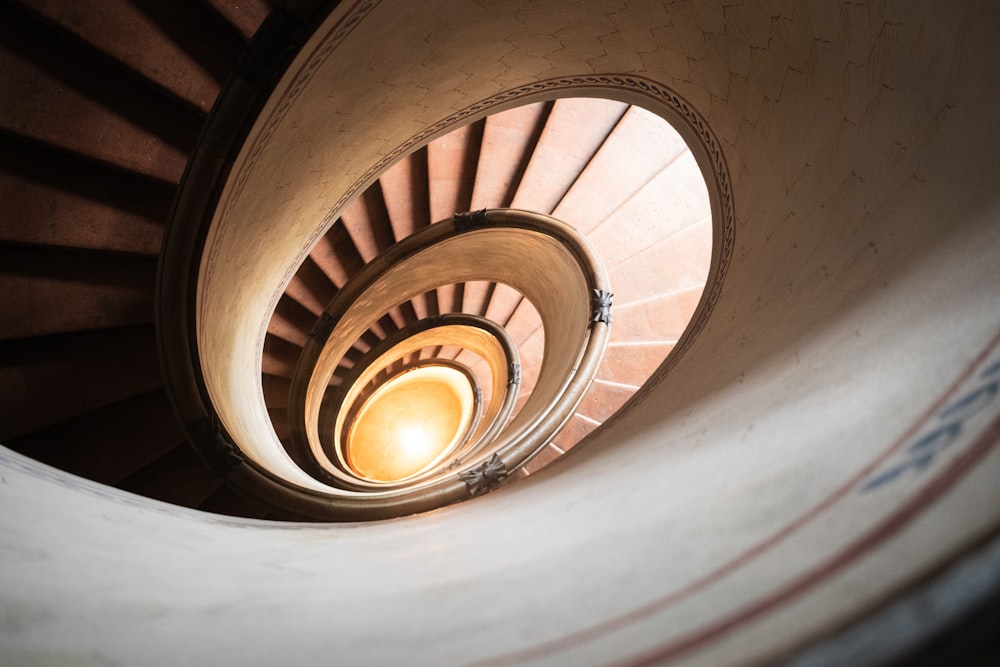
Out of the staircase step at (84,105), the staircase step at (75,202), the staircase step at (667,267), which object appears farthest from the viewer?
the staircase step at (667,267)

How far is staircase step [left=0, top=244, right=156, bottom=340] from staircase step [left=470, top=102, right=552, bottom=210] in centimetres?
290

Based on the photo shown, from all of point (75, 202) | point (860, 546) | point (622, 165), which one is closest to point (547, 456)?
point (622, 165)

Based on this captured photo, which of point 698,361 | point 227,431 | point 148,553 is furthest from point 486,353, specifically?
point 148,553

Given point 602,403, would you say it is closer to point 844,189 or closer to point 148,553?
point 844,189

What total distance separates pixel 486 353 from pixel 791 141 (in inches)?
222

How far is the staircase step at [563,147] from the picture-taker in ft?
14.6

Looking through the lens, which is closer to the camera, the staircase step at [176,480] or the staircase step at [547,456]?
the staircase step at [176,480]

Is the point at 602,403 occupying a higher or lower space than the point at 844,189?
higher

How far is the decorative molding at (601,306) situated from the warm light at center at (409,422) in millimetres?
5263

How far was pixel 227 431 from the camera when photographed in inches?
89.5

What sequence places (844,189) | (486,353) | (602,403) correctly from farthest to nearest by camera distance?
(486,353) → (602,403) → (844,189)

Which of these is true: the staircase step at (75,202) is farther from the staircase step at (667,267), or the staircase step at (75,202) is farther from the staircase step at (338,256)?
the staircase step at (667,267)

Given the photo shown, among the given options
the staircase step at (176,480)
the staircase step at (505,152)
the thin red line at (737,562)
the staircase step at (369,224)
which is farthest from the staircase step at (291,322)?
the thin red line at (737,562)

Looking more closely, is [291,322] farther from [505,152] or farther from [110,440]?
[110,440]
